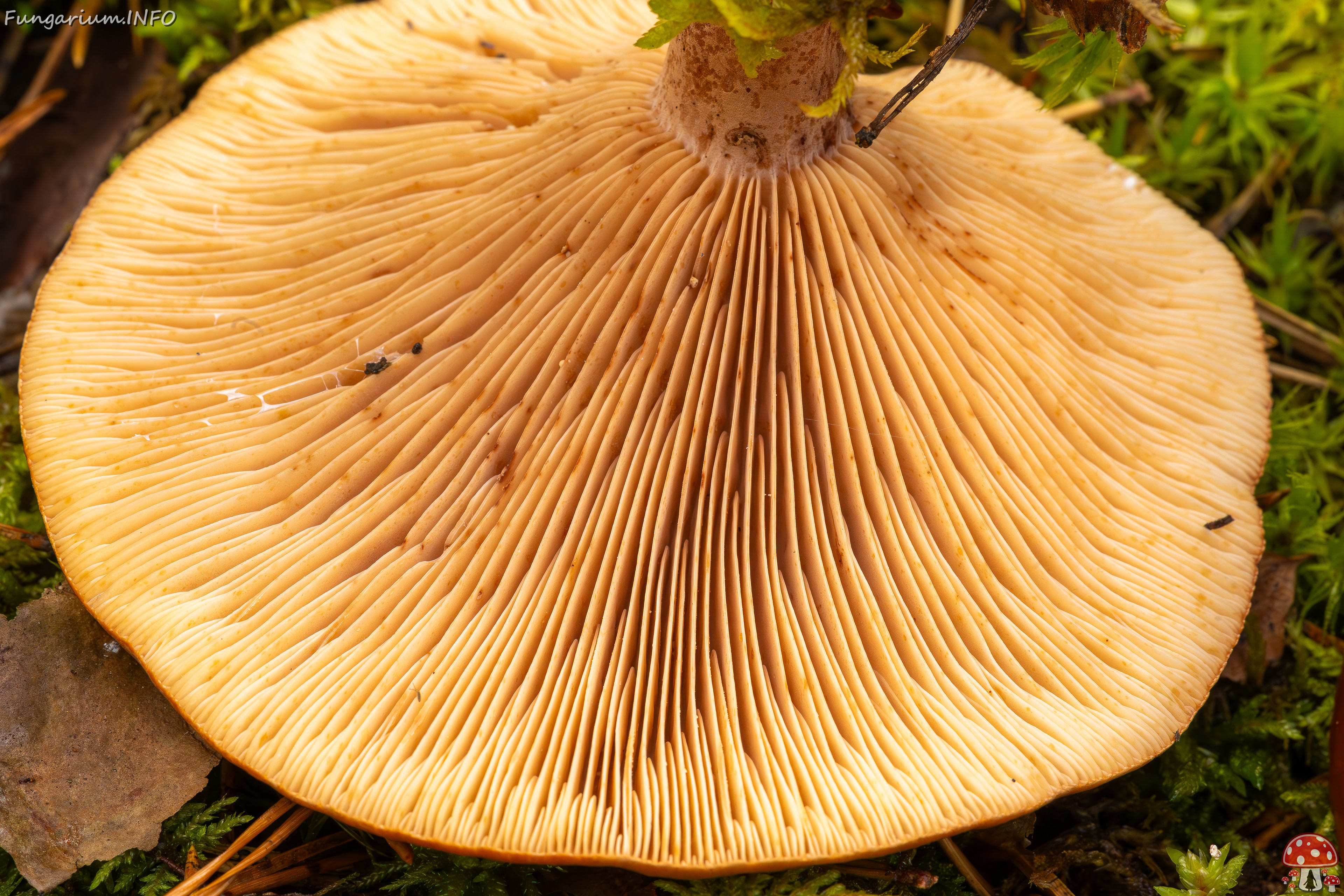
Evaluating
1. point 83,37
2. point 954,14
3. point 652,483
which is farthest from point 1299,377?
point 83,37

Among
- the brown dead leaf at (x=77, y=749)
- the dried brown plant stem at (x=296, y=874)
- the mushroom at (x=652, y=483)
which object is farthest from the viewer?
the dried brown plant stem at (x=296, y=874)

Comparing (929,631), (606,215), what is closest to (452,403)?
(606,215)

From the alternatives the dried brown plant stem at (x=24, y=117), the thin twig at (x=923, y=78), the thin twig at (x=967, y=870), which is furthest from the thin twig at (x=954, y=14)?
the dried brown plant stem at (x=24, y=117)

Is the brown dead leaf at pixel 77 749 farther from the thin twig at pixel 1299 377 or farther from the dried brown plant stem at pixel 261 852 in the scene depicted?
the thin twig at pixel 1299 377

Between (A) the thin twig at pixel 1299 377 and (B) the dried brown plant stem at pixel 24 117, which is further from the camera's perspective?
(B) the dried brown plant stem at pixel 24 117

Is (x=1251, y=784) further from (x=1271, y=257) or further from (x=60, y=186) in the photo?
(x=60, y=186)

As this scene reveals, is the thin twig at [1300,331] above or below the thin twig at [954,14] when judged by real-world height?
below

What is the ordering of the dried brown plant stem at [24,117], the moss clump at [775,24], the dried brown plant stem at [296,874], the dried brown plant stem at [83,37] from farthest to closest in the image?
the dried brown plant stem at [83,37], the dried brown plant stem at [24,117], the dried brown plant stem at [296,874], the moss clump at [775,24]

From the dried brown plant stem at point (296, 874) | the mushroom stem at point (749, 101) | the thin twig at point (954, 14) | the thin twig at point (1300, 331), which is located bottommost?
the dried brown plant stem at point (296, 874)
